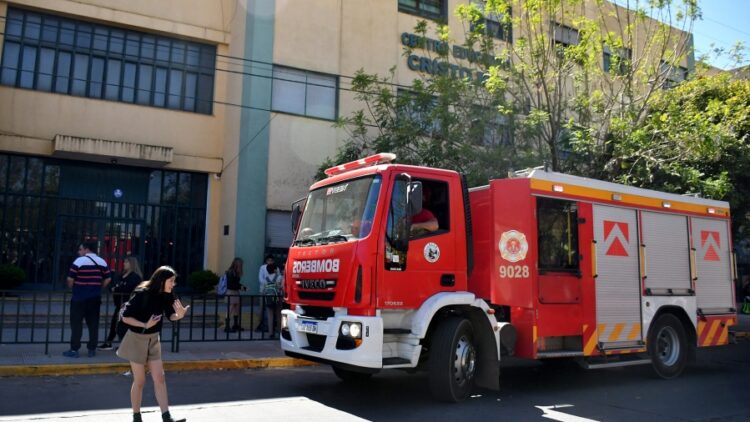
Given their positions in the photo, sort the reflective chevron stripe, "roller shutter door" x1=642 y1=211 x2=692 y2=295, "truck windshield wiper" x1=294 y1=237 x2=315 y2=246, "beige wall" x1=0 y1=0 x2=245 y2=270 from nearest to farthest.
→ "truck windshield wiper" x1=294 y1=237 x2=315 y2=246 < "roller shutter door" x1=642 y1=211 x2=692 y2=295 < the reflective chevron stripe < "beige wall" x1=0 y1=0 x2=245 y2=270

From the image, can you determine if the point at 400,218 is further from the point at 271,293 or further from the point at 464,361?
the point at 271,293

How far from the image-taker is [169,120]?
1752 centimetres

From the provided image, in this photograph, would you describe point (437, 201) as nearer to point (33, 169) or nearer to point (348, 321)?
point (348, 321)

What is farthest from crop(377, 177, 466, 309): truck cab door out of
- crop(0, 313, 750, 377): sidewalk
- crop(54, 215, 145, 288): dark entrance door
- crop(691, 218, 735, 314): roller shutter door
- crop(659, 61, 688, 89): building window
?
crop(54, 215, 145, 288): dark entrance door

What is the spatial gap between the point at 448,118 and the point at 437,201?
5.68m

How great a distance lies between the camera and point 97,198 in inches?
659

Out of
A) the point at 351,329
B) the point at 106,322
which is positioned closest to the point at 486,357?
the point at 351,329

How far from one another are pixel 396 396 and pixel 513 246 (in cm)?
252

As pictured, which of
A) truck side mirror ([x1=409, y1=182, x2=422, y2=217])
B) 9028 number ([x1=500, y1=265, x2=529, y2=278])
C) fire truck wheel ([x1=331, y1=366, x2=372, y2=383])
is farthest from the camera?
fire truck wheel ([x1=331, y1=366, x2=372, y2=383])

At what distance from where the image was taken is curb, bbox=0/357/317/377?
8703mm

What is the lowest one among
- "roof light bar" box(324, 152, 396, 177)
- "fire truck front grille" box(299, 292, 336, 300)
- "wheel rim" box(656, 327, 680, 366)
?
"wheel rim" box(656, 327, 680, 366)

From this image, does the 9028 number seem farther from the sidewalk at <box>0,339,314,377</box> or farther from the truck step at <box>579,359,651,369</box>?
the sidewalk at <box>0,339,314,377</box>

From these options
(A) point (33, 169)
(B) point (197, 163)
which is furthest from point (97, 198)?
(B) point (197, 163)

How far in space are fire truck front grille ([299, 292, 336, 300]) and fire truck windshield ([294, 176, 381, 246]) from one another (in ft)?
2.07
